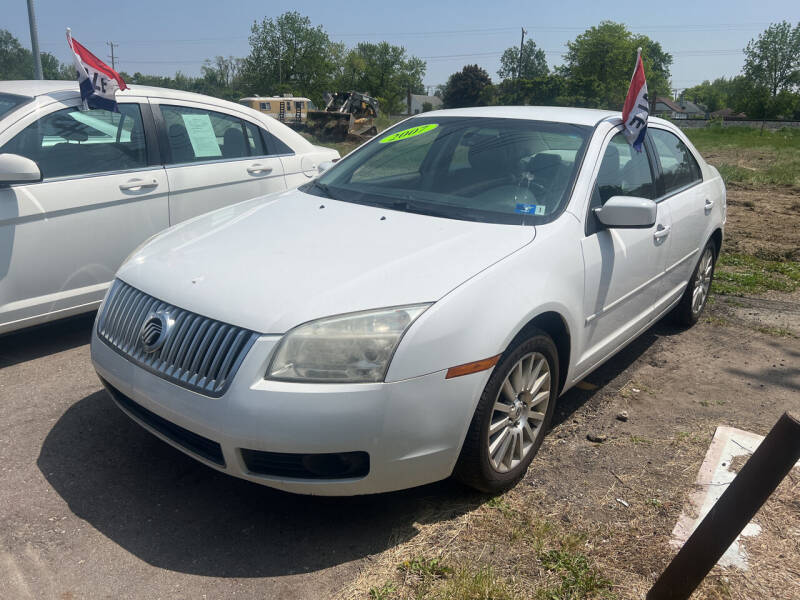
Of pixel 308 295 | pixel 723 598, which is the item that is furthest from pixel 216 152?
pixel 723 598

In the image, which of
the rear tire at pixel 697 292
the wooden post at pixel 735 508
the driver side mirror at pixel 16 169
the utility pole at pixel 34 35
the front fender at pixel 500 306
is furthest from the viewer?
the utility pole at pixel 34 35

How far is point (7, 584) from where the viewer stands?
231 cm

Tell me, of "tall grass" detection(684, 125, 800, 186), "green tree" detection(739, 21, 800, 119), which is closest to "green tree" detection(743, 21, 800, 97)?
"green tree" detection(739, 21, 800, 119)

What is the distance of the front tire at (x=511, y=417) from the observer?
104 inches

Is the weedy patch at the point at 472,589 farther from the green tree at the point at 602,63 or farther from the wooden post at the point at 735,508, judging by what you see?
the green tree at the point at 602,63

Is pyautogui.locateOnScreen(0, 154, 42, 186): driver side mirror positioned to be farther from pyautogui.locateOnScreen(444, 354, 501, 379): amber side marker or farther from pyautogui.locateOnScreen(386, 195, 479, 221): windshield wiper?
pyautogui.locateOnScreen(444, 354, 501, 379): amber side marker

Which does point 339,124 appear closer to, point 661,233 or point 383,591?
point 661,233

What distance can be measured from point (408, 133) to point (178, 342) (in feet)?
7.25

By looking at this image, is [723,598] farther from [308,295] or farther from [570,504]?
[308,295]

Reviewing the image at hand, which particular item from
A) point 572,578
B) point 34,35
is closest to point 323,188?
point 572,578

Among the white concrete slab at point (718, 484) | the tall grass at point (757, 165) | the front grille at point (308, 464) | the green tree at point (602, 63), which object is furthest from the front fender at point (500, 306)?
the green tree at point (602, 63)

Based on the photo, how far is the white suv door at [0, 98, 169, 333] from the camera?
393cm

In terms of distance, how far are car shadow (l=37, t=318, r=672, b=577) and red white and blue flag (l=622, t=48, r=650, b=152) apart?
2.29 metres

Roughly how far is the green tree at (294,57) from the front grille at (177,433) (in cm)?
A: 9501
